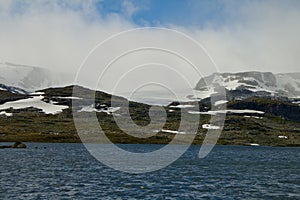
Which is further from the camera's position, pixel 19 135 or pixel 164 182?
pixel 19 135

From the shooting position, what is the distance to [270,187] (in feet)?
143

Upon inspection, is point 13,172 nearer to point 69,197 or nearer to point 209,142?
point 69,197

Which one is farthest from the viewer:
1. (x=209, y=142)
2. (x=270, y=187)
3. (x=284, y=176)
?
(x=209, y=142)

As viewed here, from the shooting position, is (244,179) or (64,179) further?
(244,179)

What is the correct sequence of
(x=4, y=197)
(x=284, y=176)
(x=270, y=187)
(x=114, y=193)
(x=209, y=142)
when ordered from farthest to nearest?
1. (x=209, y=142)
2. (x=284, y=176)
3. (x=270, y=187)
4. (x=114, y=193)
5. (x=4, y=197)

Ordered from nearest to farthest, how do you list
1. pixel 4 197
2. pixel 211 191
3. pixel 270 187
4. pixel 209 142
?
pixel 4 197, pixel 211 191, pixel 270 187, pixel 209 142

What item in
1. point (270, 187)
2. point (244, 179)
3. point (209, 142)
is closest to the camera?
point (270, 187)

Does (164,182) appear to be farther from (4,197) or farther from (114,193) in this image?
(4,197)

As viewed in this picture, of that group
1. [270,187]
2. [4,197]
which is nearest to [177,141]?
[270,187]

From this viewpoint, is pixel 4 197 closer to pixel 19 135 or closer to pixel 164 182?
pixel 164 182

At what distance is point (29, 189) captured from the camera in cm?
3825

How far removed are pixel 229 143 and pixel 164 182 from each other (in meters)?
154

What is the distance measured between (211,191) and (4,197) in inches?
698

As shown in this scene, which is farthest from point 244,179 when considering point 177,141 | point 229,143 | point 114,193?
point 229,143
